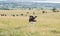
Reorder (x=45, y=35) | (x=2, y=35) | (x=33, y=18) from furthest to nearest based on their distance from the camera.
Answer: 1. (x=33, y=18)
2. (x=45, y=35)
3. (x=2, y=35)

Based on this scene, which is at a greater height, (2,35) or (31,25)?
(2,35)

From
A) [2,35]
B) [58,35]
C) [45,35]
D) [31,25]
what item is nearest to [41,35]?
[45,35]

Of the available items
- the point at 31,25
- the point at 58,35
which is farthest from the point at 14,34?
the point at 31,25

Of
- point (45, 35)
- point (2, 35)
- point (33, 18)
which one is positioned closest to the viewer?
point (2, 35)

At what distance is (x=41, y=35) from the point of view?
22672 mm

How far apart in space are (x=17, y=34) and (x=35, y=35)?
187 centimetres

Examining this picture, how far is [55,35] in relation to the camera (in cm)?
2362

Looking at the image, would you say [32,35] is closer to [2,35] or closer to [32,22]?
[2,35]

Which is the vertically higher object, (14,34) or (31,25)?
(14,34)

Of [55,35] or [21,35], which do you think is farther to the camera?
[55,35]

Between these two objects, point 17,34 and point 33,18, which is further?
point 33,18

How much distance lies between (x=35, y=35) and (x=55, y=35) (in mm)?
2297

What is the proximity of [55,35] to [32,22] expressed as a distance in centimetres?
689

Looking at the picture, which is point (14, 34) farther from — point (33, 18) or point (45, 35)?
point (33, 18)
